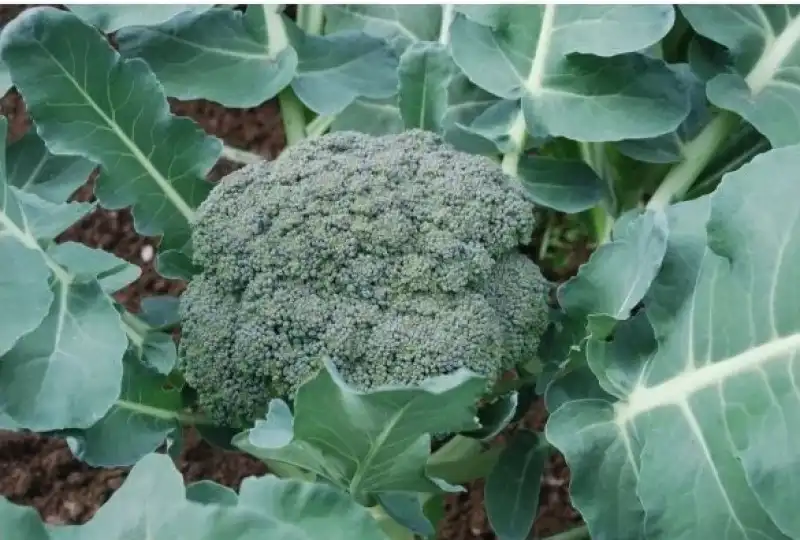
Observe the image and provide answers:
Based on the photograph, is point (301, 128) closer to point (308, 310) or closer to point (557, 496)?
point (308, 310)

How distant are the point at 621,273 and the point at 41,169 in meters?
0.59

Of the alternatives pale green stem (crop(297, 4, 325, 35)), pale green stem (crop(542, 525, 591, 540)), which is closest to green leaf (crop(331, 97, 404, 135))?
pale green stem (crop(297, 4, 325, 35))

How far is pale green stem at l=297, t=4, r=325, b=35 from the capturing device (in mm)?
1080

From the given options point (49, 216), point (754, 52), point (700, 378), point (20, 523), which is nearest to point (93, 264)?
point (49, 216)

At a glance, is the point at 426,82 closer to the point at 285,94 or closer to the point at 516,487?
the point at 285,94

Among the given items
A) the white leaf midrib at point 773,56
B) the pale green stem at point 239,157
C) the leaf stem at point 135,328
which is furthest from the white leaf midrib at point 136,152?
the white leaf midrib at point 773,56

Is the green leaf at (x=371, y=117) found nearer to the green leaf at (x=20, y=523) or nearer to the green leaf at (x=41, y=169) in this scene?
the green leaf at (x=41, y=169)

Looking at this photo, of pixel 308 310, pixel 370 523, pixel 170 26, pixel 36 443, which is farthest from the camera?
pixel 36 443

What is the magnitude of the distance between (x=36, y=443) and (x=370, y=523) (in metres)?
0.60

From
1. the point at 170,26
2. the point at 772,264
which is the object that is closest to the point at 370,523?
the point at 772,264

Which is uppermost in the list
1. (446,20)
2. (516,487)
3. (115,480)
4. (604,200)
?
(446,20)

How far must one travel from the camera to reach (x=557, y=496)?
1.06m

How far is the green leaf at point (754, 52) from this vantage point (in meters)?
0.90

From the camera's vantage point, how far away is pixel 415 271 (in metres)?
0.81
